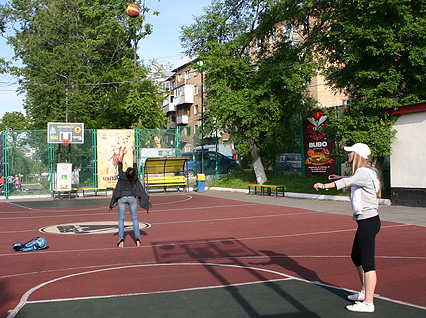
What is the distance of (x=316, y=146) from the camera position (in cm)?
2355

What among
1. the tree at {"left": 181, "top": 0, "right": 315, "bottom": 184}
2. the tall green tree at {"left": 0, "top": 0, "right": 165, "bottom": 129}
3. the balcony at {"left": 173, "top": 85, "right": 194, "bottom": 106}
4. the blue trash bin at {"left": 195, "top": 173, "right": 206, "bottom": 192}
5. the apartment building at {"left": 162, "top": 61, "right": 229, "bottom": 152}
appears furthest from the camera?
the balcony at {"left": 173, "top": 85, "right": 194, "bottom": 106}

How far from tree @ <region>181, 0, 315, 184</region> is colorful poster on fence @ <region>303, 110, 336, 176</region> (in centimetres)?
128

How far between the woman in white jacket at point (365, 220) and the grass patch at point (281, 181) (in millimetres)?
15068

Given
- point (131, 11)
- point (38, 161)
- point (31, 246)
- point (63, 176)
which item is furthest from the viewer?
point (38, 161)

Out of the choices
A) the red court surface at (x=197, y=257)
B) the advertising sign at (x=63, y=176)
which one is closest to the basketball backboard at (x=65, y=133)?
the advertising sign at (x=63, y=176)

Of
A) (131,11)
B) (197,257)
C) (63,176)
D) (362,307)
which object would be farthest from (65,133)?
(362,307)

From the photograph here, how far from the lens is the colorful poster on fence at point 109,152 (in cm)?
2767

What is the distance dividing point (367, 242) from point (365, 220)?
0.26m

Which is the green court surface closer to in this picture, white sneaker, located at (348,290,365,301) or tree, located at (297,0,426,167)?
white sneaker, located at (348,290,365,301)

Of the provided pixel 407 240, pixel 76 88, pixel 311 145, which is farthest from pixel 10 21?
pixel 407 240

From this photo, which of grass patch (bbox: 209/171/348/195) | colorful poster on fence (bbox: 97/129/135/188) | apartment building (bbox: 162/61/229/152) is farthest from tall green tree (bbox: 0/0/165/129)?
apartment building (bbox: 162/61/229/152)

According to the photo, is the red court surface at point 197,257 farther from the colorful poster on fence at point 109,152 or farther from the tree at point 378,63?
the colorful poster on fence at point 109,152

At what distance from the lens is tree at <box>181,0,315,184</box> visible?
25062 mm

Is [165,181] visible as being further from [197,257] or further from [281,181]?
[197,257]
